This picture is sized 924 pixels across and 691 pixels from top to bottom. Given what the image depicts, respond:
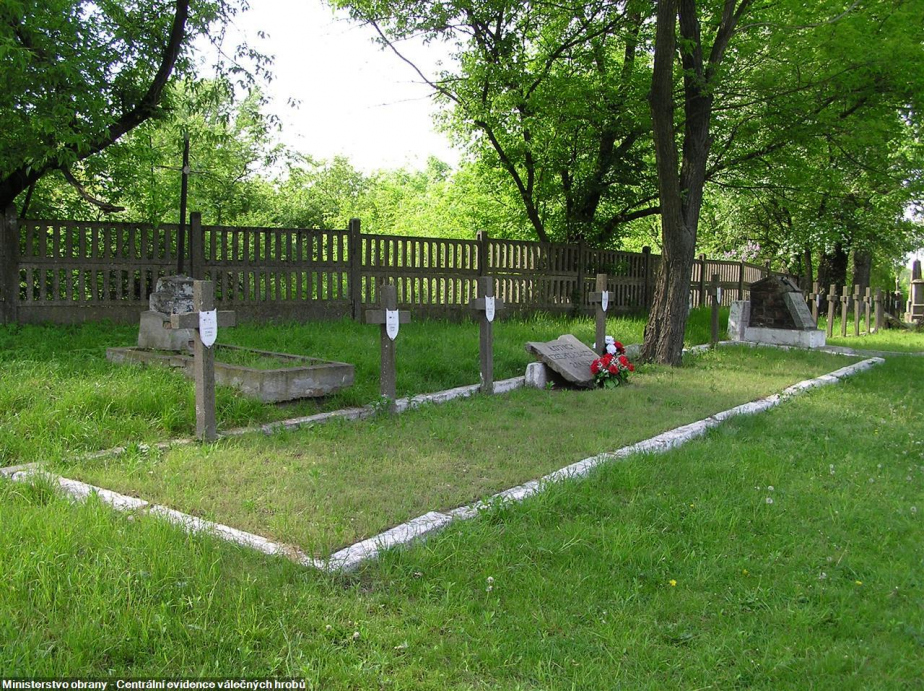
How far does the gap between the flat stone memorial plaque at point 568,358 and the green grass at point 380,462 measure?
0.72 meters

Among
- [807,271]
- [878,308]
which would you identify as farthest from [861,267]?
[878,308]

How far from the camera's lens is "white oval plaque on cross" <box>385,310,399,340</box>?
6.97 m

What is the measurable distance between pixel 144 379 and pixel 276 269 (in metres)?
5.47

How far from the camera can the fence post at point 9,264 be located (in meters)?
9.52

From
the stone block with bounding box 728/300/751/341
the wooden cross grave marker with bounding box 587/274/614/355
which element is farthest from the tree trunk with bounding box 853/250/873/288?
the wooden cross grave marker with bounding box 587/274/614/355

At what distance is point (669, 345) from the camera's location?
11.1 m

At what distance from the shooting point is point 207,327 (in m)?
5.64

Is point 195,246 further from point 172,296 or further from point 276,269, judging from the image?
point 172,296

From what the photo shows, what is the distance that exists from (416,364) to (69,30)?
6.11m

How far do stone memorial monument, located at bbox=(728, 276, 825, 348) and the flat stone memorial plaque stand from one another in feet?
22.2

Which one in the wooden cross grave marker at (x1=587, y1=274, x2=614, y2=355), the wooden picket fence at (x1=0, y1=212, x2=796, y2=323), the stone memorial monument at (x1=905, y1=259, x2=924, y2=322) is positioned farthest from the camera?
the stone memorial monument at (x1=905, y1=259, x2=924, y2=322)

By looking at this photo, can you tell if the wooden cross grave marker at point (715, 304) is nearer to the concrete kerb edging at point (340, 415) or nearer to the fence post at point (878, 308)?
the concrete kerb edging at point (340, 415)

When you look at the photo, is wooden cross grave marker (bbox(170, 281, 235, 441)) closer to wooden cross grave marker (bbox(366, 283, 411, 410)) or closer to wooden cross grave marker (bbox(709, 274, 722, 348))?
wooden cross grave marker (bbox(366, 283, 411, 410))

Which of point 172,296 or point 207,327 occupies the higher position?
point 172,296
